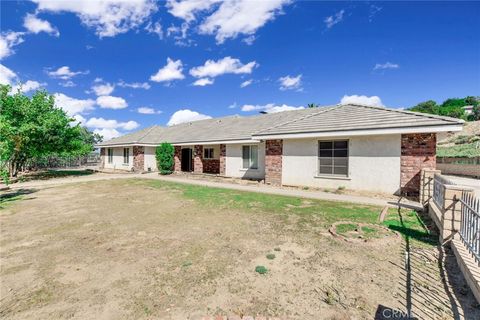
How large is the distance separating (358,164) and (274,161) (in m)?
4.81

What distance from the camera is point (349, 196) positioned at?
11.1 m

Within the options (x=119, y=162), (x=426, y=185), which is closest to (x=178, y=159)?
(x=119, y=162)

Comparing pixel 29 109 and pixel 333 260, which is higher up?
pixel 29 109

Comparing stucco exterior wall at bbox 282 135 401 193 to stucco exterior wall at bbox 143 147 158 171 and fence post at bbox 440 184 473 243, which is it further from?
stucco exterior wall at bbox 143 147 158 171

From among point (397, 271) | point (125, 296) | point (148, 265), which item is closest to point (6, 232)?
point (148, 265)

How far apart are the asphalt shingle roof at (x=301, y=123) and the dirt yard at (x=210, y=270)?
5594mm

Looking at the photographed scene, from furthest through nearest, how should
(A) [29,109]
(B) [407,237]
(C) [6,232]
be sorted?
(A) [29,109], (C) [6,232], (B) [407,237]

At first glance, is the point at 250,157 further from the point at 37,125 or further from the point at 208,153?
the point at 37,125

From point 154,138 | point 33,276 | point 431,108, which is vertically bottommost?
point 33,276

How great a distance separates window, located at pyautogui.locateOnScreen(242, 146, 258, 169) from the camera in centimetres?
1820

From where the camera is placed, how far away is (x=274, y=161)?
1490 centimetres

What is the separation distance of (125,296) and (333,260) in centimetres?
368

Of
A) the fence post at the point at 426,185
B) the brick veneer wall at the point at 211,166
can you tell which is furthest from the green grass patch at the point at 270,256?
the brick veneer wall at the point at 211,166

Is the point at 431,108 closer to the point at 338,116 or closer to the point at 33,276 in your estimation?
the point at 338,116
